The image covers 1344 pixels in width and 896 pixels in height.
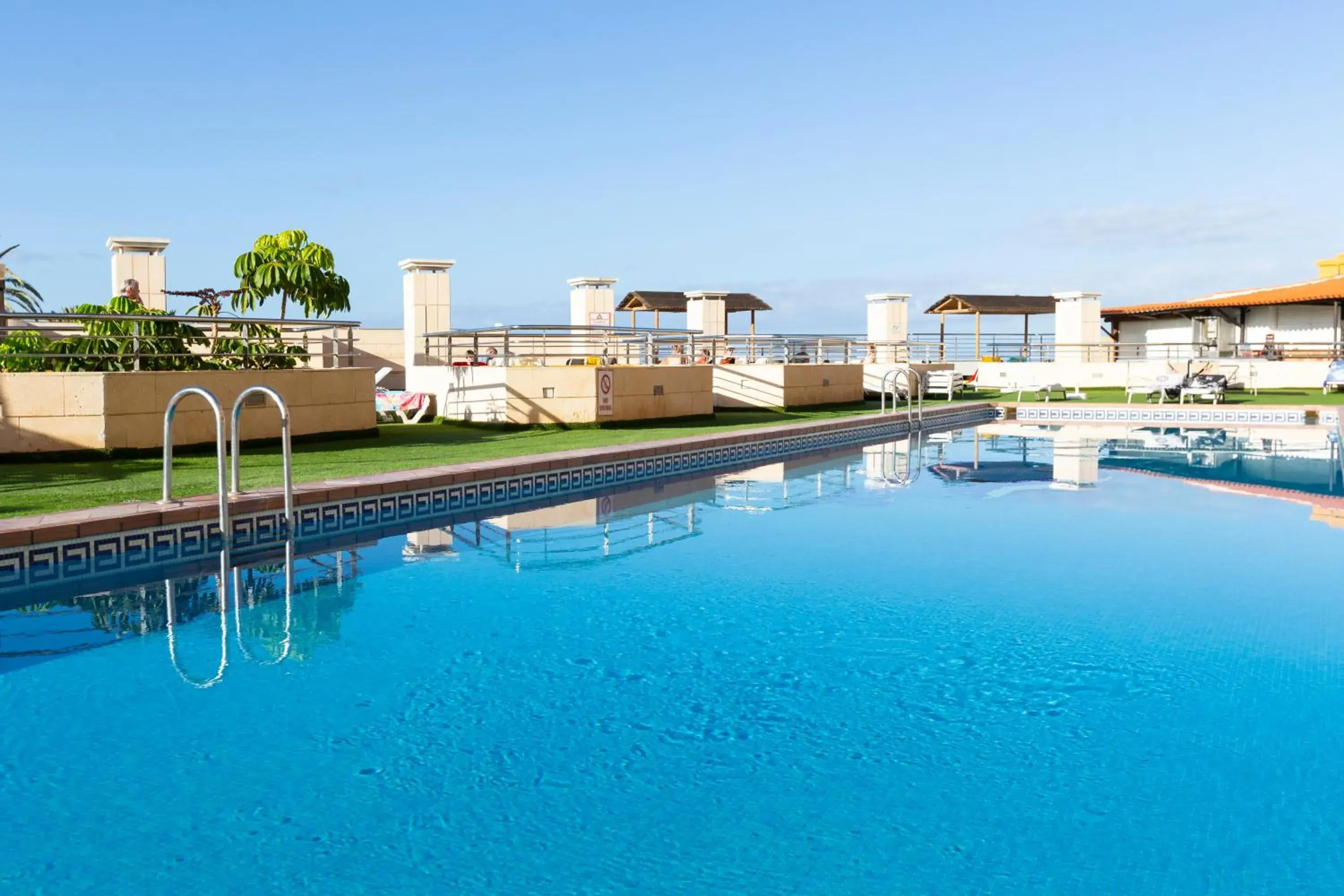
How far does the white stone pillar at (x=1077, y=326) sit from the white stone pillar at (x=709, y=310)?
34.8 feet

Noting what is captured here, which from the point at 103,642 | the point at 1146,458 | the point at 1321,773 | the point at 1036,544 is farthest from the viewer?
the point at 1146,458

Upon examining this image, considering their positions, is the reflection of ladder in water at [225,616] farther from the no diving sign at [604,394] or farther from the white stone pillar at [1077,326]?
the white stone pillar at [1077,326]

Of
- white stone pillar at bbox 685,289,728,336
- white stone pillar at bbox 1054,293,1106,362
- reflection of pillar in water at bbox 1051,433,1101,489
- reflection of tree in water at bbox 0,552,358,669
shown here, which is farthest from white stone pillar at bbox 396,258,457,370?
white stone pillar at bbox 1054,293,1106,362

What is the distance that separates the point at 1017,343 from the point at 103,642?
29.1m

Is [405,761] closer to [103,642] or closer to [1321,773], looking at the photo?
[103,642]

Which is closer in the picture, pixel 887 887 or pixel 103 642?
pixel 887 887

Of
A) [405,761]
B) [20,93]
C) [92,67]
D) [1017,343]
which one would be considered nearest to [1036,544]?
[405,761]

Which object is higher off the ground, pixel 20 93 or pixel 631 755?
pixel 20 93

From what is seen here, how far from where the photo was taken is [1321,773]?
380cm

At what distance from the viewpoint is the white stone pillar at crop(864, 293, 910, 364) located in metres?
27.0

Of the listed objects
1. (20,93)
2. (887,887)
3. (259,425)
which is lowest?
(887,887)

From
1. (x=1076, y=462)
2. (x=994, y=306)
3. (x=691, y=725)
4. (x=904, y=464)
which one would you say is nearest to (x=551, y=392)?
(x=904, y=464)

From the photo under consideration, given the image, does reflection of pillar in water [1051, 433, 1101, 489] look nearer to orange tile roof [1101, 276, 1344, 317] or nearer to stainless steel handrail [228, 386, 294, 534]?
stainless steel handrail [228, 386, 294, 534]

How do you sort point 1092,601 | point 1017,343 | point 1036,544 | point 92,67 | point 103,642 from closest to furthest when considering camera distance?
point 103,642, point 1092,601, point 1036,544, point 92,67, point 1017,343
